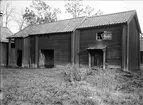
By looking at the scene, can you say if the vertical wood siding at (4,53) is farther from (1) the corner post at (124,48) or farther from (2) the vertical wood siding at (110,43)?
(1) the corner post at (124,48)

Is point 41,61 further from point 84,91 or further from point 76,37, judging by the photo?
point 84,91

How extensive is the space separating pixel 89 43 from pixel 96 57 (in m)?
1.74

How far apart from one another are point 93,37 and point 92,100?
36.6 ft

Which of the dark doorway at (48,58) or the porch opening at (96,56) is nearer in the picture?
the porch opening at (96,56)

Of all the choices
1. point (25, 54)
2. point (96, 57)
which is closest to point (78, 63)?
point (96, 57)

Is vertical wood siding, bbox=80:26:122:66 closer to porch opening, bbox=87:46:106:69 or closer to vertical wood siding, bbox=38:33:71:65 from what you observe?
porch opening, bbox=87:46:106:69

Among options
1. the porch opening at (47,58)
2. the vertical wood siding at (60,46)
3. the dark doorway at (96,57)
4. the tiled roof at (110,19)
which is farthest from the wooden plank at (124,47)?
the porch opening at (47,58)

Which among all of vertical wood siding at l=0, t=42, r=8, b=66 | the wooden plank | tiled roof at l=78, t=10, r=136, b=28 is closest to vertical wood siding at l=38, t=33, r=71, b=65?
tiled roof at l=78, t=10, r=136, b=28

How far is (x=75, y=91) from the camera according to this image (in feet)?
23.9

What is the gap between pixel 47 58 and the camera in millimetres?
→ 21188

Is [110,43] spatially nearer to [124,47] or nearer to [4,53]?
[124,47]

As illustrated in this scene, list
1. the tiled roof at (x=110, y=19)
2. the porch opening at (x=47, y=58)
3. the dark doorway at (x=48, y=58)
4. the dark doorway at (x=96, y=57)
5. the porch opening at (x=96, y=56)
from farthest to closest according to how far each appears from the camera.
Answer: the dark doorway at (x=48, y=58) → the porch opening at (x=47, y=58) → the dark doorway at (x=96, y=57) → the porch opening at (x=96, y=56) → the tiled roof at (x=110, y=19)

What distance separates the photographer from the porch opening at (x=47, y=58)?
20930mm

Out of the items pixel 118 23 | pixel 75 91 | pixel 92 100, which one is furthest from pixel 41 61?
pixel 92 100
